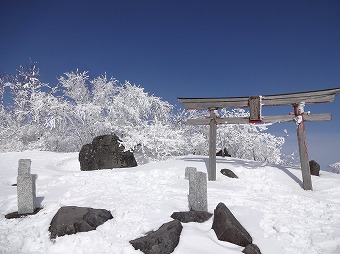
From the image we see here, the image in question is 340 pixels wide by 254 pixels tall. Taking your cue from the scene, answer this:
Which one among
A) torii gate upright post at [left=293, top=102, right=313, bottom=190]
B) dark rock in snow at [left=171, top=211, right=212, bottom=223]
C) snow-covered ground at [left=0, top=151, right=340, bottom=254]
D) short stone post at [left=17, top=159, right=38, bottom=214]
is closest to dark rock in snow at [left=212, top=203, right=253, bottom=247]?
snow-covered ground at [left=0, top=151, right=340, bottom=254]

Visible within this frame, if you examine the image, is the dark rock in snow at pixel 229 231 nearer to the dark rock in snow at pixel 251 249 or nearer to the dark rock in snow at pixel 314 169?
the dark rock in snow at pixel 251 249

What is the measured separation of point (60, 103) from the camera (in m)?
18.8

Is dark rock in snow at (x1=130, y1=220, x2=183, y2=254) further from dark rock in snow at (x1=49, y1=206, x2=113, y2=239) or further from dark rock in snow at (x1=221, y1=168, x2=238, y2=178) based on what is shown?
dark rock in snow at (x1=221, y1=168, x2=238, y2=178)

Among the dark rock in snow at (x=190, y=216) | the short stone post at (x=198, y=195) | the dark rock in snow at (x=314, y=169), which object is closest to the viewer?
the dark rock in snow at (x=190, y=216)

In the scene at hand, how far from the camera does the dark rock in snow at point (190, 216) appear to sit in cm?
565

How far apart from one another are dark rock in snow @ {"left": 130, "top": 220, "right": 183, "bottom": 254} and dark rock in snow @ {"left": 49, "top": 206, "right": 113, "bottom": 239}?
1078 mm

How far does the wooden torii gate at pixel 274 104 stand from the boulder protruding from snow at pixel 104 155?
17.4ft

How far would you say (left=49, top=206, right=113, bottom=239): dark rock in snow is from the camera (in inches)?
200

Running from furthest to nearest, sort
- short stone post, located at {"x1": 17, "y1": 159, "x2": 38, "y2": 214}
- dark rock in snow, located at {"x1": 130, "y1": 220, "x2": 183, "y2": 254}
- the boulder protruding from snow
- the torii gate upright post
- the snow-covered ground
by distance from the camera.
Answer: the boulder protruding from snow
the torii gate upright post
short stone post, located at {"x1": 17, "y1": 159, "x2": 38, "y2": 214}
the snow-covered ground
dark rock in snow, located at {"x1": 130, "y1": 220, "x2": 183, "y2": 254}

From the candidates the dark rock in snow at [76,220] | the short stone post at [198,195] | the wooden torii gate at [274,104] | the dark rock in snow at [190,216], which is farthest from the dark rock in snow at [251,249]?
the wooden torii gate at [274,104]

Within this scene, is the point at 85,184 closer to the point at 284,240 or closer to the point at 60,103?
the point at 284,240

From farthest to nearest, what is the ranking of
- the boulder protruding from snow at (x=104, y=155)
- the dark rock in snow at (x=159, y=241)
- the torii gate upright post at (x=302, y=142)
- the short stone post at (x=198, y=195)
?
the boulder protruding from snow at (x=104, y=155), the torii gate upright post at (x=302, y=142), the short stone post at (x=198, y=195), the dark rock in snow at (x=159, y=241)

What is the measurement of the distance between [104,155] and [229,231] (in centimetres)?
993

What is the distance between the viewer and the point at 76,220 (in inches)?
204
